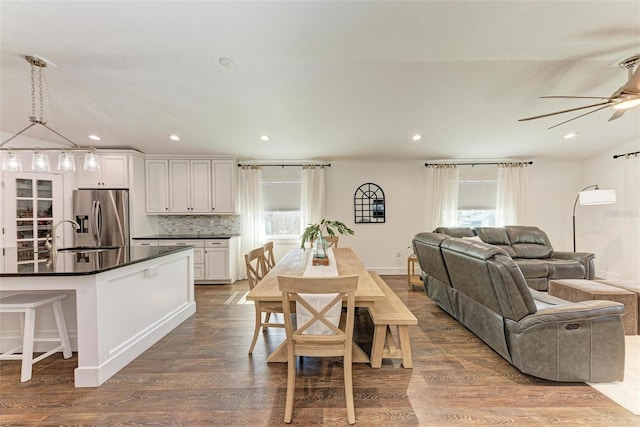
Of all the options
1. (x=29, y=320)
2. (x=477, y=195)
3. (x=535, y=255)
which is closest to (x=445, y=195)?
(x=477, y=195)

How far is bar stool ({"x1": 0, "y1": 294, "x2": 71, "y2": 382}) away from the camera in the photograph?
197cm

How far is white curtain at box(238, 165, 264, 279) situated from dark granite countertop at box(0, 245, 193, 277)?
7.22 feet

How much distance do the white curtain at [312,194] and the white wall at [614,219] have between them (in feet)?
17.4

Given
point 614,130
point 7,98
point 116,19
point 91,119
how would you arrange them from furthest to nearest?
1. point 614,130
2. point 91,119
3. point 7,98
4. point 116,19

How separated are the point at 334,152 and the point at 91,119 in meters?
3.71

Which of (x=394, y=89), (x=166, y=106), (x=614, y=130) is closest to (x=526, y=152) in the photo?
(x=614, y=130)

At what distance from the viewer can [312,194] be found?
5.08 m

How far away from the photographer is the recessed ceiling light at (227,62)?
8.20ft

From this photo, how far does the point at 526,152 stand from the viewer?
4863mm

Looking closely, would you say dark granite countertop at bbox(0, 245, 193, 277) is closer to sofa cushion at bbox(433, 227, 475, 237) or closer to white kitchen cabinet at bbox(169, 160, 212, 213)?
white kitchen cabinet at bbox(169, 160, 212, 213)

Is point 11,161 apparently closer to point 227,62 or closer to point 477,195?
point 227,62

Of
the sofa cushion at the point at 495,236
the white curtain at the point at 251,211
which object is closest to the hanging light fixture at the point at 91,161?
the white curtain at the point at 251,211

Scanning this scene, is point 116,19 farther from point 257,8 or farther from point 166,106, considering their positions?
point 166,106

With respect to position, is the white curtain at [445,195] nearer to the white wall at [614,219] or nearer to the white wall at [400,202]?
the white wall at [400,202]
